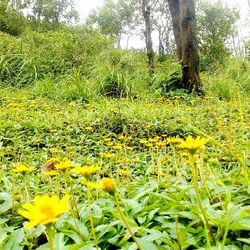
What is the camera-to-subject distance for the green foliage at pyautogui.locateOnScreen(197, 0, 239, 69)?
1269cm

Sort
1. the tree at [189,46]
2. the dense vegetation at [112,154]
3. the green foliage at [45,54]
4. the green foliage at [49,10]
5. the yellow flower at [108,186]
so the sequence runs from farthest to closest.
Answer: the green foliage at [49,10] < the green foliage at [45,54] < the tree at [189,46] < the dense vegetation at [112,154] < the yellow flower at [108,186]

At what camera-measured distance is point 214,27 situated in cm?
1426

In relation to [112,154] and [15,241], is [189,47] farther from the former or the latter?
[15,241]

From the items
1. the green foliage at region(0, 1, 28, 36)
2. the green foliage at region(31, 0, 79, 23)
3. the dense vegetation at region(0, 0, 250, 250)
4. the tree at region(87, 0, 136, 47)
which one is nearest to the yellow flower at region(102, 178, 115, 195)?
the dense vegetation at region(0, 0, 250, 250)

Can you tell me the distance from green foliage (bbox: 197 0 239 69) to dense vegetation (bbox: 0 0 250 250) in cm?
368

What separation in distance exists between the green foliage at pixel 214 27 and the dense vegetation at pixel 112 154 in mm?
3680

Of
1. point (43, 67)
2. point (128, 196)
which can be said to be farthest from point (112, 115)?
point (43, 67)

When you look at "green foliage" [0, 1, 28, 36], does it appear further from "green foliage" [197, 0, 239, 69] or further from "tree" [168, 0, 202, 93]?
"tree" [168, 0, 202, 93]

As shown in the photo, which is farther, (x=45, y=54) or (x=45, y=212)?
(x=45, y=54)

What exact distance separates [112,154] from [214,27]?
13739 millimetres

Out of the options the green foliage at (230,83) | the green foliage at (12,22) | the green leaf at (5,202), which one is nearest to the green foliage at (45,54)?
the green foliage at (230,83)

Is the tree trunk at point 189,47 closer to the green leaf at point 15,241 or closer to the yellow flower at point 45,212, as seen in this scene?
the green leaf at point 15,241

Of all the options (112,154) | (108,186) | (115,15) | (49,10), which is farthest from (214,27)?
(108,186)

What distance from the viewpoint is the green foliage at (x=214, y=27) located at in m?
12.7
